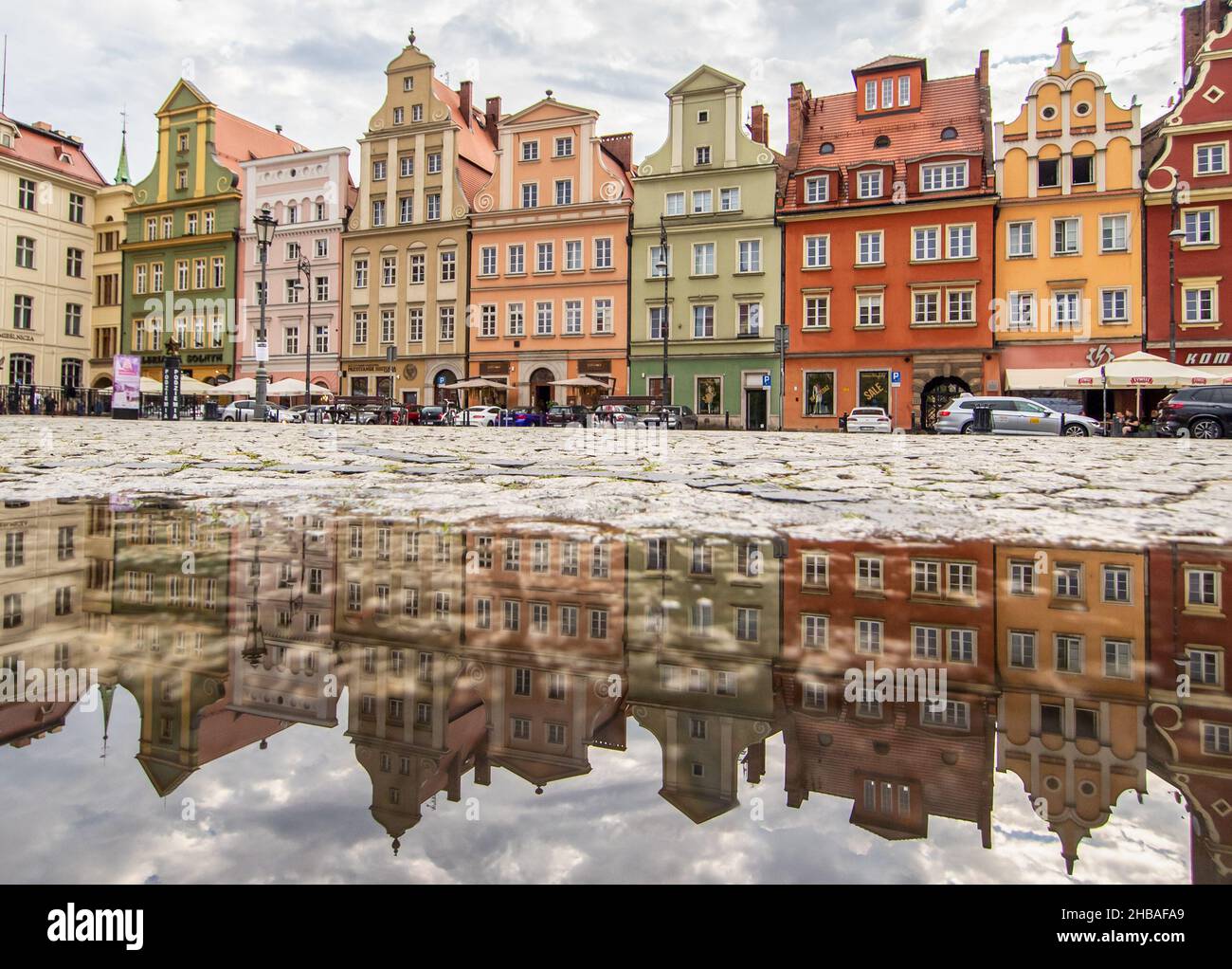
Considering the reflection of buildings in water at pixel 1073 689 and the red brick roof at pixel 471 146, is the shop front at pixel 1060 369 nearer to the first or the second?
the red brick roof at pixel 471 146

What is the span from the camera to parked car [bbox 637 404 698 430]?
102ft

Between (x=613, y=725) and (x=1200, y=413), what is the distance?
2663 centimetres

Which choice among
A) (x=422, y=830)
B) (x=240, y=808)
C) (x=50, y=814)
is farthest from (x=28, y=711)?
(x=422, y=830)

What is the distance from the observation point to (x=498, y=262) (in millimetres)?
41812

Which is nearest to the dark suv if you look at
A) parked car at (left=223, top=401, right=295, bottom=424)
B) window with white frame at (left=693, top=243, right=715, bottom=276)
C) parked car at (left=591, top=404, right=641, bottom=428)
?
parked car at (left=591, top=404, right=641, bottom=428)

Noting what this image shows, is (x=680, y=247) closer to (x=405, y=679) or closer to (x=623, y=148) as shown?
(x=623, y=148)

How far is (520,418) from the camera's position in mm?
36438

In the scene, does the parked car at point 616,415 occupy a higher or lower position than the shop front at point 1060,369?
lower

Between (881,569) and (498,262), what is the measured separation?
4080 cm

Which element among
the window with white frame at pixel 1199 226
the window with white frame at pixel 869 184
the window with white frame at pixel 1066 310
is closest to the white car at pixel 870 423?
the window with white frame at pixel 1066 310

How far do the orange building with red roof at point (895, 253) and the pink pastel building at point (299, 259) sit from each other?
23597 mm

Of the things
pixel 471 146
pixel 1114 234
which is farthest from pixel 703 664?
pixel 471 146

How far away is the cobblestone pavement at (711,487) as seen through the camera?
176 inches
